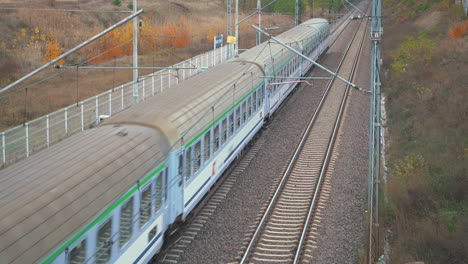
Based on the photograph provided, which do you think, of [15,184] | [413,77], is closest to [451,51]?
[413,77]

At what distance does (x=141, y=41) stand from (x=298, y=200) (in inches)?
1434

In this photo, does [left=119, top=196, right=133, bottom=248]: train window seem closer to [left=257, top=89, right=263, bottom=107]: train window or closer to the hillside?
the hillside

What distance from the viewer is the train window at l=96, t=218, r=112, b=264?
9.16m

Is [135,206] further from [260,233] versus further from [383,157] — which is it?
[383,157]

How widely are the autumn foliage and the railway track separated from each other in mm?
19055

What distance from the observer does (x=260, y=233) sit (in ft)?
46.8

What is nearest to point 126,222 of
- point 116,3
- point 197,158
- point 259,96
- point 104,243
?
point 104,243

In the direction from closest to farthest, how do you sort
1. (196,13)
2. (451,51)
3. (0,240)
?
(0,240)
(451,51)
(196,13)

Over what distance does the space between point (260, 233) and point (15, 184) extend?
7070mm

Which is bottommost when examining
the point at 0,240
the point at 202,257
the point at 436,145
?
the point at 202,257

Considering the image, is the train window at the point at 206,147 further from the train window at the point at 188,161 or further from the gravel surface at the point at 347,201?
the gravel surface at the point at 347,201

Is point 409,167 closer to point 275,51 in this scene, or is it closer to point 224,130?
point 224,130

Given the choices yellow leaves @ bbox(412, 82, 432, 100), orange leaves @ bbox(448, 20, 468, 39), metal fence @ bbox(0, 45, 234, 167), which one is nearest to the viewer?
metal fence @ bbox(0, 45, 234, 167)

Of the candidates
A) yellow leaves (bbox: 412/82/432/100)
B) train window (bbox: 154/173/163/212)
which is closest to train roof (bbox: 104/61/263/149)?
train window (bbox: 154/173/163/212)
